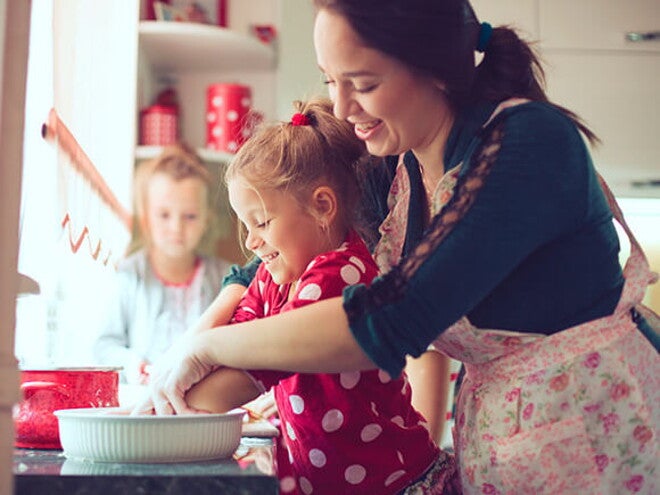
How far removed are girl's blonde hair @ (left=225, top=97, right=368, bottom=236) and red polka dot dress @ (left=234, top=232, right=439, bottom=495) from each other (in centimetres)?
13

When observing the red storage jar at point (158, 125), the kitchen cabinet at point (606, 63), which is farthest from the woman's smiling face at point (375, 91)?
the red storage jar at point (158, 125)

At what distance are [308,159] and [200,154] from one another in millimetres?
2084

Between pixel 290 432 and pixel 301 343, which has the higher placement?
pixel 301 343

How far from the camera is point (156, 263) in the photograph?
337 cm

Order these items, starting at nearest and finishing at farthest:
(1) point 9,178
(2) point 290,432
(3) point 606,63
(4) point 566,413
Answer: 1. (1) point 9,178
2. (4) point 566,413
3. (2) point 290,432
4. (3) point 606,63

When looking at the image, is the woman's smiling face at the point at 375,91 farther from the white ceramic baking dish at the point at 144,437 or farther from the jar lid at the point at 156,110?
the jar lid at the point at 156,110

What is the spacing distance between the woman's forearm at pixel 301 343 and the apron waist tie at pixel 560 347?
0.22m

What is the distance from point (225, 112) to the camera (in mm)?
3312

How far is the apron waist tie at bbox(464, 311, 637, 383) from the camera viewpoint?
39.5 inches

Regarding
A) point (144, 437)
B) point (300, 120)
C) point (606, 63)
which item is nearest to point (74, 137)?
point (300, 120)

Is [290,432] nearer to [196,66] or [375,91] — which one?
[375,91]

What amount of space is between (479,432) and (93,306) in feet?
8.29

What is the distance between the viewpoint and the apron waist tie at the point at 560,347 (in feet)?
3.29

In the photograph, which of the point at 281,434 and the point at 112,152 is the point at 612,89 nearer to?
the point at 112,152
